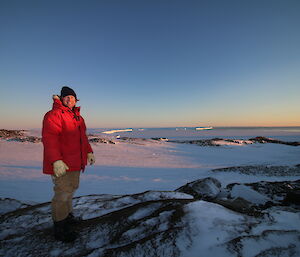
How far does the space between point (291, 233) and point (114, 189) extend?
19.5ft

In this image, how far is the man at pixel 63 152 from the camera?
243 cm

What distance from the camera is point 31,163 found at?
9953 millimetres

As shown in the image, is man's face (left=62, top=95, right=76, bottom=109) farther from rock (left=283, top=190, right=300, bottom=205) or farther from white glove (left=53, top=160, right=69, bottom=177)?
rock (left=283, top=190, right=300, bottom=205)

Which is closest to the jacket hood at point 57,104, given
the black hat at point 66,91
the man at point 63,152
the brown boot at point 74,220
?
the man at point 63,152

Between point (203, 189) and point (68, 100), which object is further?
point (203, 189)

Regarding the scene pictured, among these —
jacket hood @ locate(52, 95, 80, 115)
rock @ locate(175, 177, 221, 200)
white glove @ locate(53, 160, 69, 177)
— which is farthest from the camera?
rock @ locate(175, 177, 221, 200)

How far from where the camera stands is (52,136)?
248 cm

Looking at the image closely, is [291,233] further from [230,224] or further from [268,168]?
[268,168]

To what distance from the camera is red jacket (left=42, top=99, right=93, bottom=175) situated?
245 centimetres

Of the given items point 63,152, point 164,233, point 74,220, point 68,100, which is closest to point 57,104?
point 68,100

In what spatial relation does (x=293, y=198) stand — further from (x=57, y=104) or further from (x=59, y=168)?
(x=57, y=104)

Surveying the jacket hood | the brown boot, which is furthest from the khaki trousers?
the jacket hood

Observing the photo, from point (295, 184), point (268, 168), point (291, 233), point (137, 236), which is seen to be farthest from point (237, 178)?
point (137, 236)

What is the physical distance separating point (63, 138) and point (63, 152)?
0.22 meters
